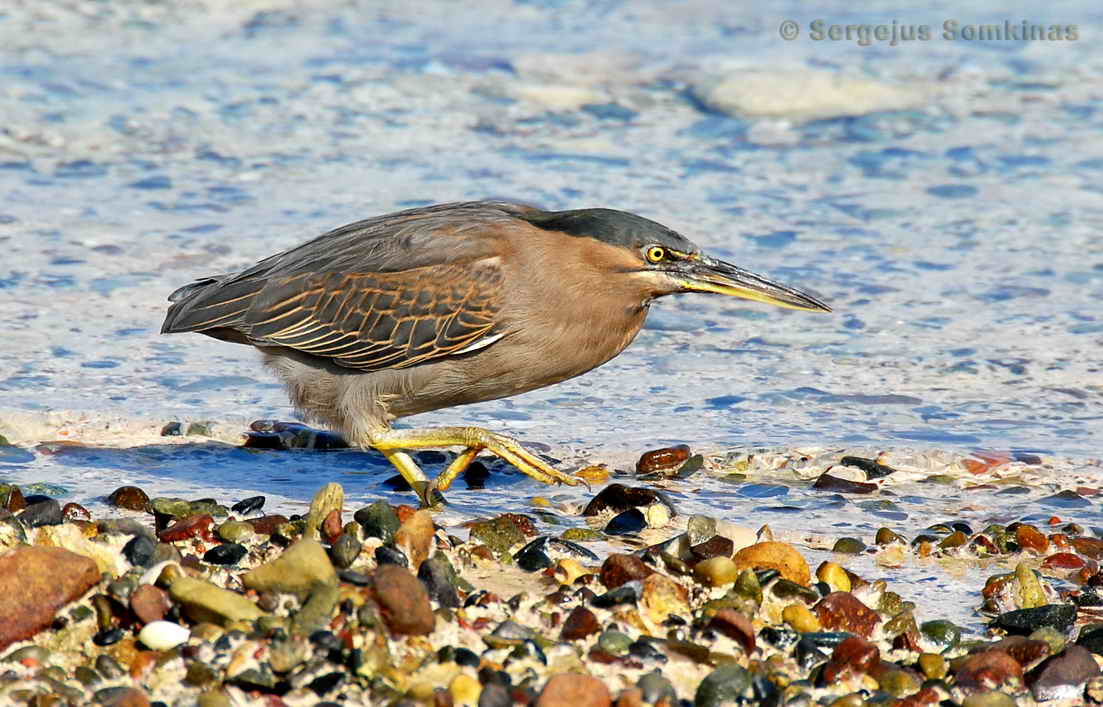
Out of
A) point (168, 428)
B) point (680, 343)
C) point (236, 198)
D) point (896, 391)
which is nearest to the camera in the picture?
point (168, 428)

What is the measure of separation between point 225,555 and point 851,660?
6.09ft

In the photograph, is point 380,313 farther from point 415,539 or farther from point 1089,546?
point 1089,546

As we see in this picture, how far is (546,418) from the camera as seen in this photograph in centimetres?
657

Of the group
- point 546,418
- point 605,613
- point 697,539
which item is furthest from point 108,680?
point 546,418

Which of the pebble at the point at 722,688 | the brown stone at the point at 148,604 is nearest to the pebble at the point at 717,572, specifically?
the pebble at the point at 722,688

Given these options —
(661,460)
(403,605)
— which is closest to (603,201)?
(661,460)

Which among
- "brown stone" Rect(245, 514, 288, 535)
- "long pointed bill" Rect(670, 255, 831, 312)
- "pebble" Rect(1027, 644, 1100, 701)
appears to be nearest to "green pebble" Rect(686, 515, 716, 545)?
"long pointed bill" Rect(670, 255, 831, 312)

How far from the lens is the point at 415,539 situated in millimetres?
4574

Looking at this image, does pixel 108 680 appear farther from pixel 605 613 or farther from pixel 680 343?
pixel 680 343

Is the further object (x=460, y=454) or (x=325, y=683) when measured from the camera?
(x=460, y=454)

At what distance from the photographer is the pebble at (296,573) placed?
13.4ft

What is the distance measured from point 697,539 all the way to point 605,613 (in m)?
0.78

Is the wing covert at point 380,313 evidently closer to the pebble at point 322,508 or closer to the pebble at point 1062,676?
the pebble at point 322,508

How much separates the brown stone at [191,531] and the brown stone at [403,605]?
876 millimetres
